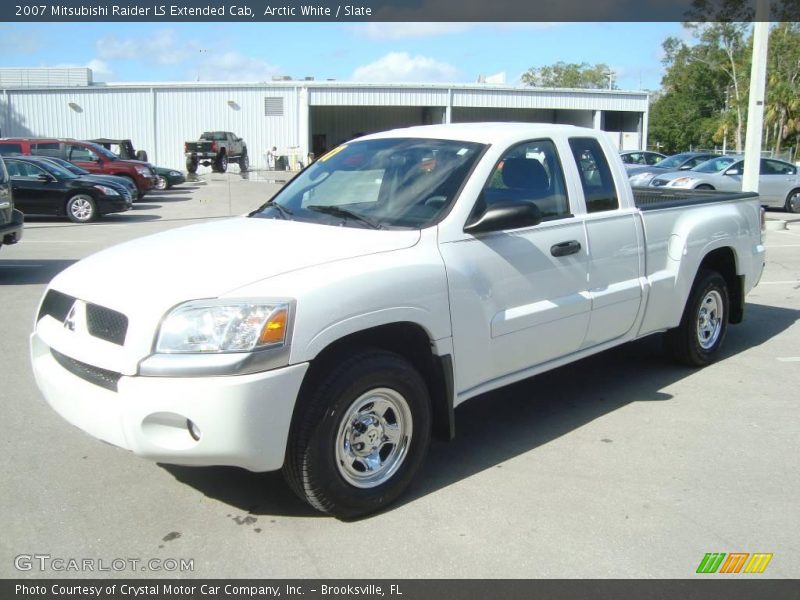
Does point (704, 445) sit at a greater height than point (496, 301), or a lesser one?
lesser

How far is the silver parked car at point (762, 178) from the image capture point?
797 inches

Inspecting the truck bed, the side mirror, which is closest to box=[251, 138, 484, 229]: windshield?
the side mirror

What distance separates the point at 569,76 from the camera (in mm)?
111125

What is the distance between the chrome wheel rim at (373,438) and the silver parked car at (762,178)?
710 inches

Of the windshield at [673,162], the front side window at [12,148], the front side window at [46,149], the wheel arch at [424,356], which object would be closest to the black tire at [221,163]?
the front side window at [46,149]

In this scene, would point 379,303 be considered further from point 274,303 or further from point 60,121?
point 60,121

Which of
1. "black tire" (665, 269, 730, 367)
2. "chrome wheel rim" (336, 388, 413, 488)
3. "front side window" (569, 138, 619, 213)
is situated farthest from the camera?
"black tire" (665, 269, 730, 367)

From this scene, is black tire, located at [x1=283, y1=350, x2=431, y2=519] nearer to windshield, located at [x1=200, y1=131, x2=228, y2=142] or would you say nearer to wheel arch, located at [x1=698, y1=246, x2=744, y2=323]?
wheel arch, located at [x1=698, y1=246, x2=744, y2=323]

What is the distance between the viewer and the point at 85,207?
1783 centimetres

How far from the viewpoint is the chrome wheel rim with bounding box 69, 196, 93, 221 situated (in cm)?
1773

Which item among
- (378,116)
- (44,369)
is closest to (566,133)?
(44,369)

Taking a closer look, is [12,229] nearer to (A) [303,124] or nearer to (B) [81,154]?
(B) [81,154]

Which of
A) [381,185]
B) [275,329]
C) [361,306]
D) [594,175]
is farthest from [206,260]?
[594,175]

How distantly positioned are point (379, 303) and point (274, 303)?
0.55 metres
